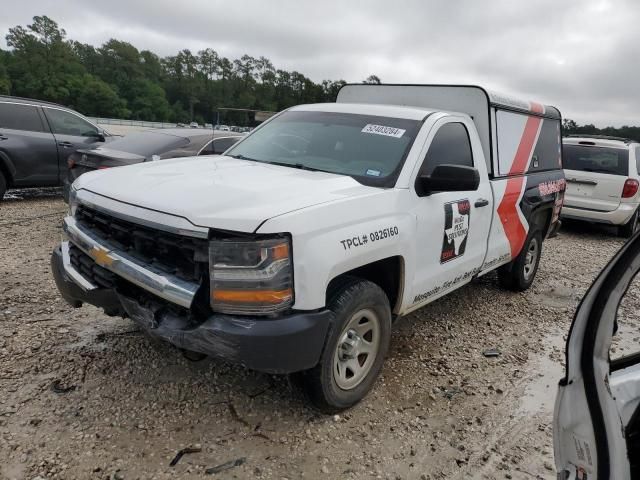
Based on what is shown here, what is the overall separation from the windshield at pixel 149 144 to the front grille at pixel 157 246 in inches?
148

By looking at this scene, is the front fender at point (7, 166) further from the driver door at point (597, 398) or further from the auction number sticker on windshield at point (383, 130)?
the driver door at point (597, 398)

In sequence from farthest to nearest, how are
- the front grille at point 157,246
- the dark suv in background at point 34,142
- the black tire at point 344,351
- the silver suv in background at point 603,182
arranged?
the silver suv in background at point 603,182
the dark suv in background at point 34,142
the black tire at point 344,351
the front grille at point 157,246

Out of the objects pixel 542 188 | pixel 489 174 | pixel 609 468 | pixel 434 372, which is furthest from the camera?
pixel 542 188

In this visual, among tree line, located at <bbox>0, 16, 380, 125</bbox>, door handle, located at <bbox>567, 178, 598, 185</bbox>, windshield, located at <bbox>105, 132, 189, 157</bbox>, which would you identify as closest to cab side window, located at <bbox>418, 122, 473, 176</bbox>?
windshield, located at <bbox>105, 132, 189, 157</bbox>

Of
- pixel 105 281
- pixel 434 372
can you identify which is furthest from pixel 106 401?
pixel 434 372

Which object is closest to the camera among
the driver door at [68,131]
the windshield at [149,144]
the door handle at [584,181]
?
the windshield at [149,144]

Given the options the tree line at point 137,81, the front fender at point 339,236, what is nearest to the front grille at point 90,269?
the front fender at point 339,236

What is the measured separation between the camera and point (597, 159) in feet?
29.4

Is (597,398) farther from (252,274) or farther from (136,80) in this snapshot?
(136,80)

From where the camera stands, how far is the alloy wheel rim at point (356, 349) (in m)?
2.81

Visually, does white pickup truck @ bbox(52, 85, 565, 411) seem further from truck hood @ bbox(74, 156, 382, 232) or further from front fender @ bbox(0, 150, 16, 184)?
front fender @ bbox(0, 150, 16, 184)

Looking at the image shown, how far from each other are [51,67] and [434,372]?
8611 centimetres

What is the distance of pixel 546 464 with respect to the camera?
2.67 meters

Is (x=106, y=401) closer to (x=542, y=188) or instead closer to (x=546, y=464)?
(x=546, y=464)
